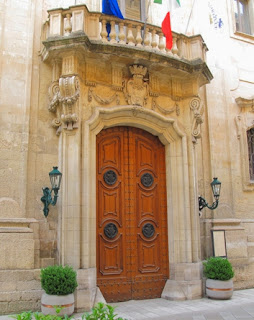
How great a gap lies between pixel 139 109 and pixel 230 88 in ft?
11.2

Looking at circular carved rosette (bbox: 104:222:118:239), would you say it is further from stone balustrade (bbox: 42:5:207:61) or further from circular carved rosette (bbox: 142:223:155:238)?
stone balustrade (bbox: 42:5:207:61)

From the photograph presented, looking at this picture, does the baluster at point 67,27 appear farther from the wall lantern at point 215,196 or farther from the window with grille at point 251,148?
the window with grille at point 251,148

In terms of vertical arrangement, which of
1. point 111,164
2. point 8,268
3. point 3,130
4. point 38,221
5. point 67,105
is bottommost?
point 8,268

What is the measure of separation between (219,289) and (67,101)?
4963 mm

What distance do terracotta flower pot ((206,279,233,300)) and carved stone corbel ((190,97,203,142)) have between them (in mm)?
3196

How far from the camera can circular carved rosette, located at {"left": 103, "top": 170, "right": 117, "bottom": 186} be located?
7.83 m

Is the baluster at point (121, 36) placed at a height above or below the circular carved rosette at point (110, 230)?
above

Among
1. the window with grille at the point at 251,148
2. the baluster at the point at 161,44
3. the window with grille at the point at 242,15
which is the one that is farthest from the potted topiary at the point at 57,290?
the window with grille at the point at 242,15

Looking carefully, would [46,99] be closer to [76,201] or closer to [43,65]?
[43,65]

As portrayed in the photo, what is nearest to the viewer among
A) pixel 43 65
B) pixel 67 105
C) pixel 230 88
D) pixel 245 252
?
pixel 67 105

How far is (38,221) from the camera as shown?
7.02 metres

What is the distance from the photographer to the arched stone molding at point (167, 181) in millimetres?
7121

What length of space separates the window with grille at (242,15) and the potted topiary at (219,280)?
284 inches

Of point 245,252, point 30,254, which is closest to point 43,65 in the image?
point 30,254
